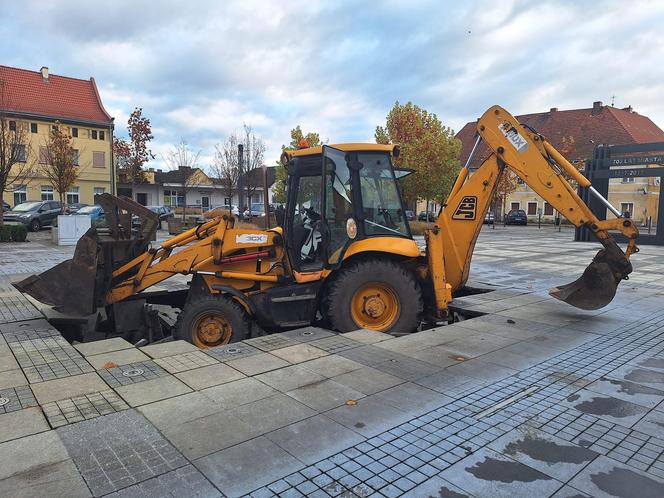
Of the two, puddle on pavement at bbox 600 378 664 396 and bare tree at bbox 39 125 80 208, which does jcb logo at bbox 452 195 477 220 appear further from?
bare tree at bbox 39 125 80 208

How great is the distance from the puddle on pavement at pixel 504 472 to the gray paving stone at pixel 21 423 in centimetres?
302

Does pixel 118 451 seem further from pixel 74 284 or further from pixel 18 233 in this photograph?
pixel 18 233

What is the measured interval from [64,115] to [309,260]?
42.3 metres

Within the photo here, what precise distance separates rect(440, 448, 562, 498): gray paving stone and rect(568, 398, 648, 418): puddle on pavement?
124 cm

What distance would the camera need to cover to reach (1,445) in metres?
3.26

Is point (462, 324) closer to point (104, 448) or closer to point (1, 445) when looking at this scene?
point (104, 448)

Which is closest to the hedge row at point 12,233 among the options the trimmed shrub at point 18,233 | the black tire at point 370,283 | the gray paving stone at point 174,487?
the trimmed shrub at point 18,233

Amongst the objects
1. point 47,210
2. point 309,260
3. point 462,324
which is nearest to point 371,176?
point 309,260

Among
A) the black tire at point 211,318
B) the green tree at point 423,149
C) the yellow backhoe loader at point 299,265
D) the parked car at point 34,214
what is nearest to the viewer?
the black tire at point 211,318

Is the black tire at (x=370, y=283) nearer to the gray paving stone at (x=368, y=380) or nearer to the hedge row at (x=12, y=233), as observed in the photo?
the gray paving stone at (x=368, y=380)

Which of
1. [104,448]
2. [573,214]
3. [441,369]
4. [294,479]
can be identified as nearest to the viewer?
[294,479]

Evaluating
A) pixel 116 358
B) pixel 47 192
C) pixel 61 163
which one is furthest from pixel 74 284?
pixel 47 192

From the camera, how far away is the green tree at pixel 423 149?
29.6 metres

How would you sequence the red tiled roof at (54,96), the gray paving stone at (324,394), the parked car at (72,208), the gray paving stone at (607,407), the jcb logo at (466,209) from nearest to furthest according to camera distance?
the gray paving stone at (607,407) < the gray paving stone at (324,394) < the jcb logo at (466,209) < the parked car at (72,208) < the red tiled roof at (54,96)
